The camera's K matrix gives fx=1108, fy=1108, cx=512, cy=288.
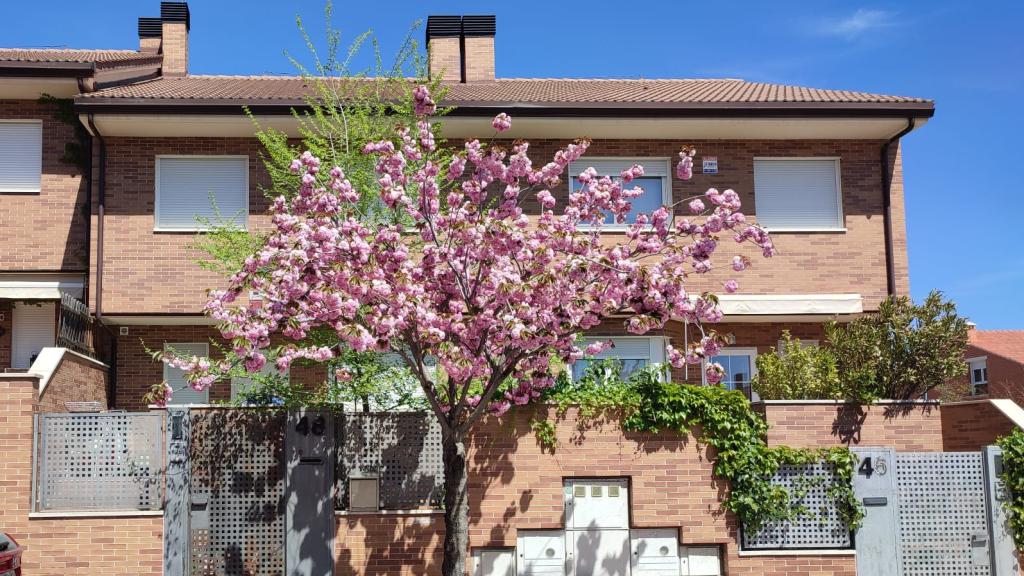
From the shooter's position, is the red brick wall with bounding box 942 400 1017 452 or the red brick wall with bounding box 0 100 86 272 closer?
the red brick wall with bounding box 942 400 1017 452

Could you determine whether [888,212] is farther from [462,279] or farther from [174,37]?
Result: [174,37]

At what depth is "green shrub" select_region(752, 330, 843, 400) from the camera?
15.5 meters

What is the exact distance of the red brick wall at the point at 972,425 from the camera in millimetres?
15680

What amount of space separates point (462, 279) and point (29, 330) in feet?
36.3

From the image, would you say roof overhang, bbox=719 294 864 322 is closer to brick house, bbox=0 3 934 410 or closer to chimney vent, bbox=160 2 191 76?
brick house, bbox=0 3 934 410

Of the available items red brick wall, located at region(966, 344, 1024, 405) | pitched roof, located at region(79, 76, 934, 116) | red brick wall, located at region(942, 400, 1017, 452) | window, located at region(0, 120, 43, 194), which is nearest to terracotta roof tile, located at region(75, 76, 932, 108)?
pitched roof, located at region(79, 76, 934, 116)

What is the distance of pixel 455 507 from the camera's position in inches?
517

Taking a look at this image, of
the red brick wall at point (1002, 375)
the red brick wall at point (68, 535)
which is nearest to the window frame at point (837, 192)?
the red brick wall at point (68, 535)

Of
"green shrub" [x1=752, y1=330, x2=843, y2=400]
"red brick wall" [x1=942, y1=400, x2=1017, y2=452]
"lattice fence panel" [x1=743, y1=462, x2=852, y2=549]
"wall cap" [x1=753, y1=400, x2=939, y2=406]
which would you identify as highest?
"green shrub" [x1=752, y1=330, x2=843, y2=400]

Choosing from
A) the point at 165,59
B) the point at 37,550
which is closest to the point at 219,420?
the point at 37,550

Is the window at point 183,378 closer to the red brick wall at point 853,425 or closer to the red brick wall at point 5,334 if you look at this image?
the red brick wall at point 5,334

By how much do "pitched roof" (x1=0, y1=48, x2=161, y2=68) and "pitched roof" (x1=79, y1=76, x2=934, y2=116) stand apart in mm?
868

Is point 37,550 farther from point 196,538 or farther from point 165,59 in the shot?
point 165,59

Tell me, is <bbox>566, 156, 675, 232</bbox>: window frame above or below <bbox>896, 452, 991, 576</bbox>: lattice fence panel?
above
